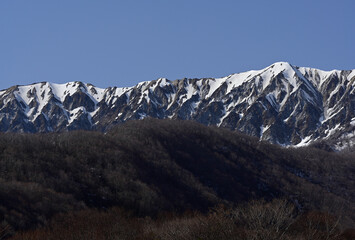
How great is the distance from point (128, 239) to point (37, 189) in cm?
10100

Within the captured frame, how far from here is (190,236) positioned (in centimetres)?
7025

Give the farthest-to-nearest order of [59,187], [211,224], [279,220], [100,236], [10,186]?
[59,187], [10,186], [100,236], [211,224], [279,220]

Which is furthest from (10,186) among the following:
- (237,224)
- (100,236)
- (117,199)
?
(237,224)

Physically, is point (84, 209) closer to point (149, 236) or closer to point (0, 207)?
point (0, 207)

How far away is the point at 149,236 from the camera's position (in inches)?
3410

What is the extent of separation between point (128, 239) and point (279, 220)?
26617 millimetres

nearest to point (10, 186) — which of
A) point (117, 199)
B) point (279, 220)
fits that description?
point (117, 199)

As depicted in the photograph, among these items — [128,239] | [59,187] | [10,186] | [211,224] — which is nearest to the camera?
[211,224]

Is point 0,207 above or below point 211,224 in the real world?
below

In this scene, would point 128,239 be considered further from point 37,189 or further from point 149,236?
point 37,189

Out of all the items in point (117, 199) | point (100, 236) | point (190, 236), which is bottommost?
point (117, 199)

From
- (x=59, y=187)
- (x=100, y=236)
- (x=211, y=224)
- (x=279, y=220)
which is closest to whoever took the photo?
(x=279, y=220)

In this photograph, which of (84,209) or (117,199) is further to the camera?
(117,199)

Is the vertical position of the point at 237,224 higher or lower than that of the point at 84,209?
higher
